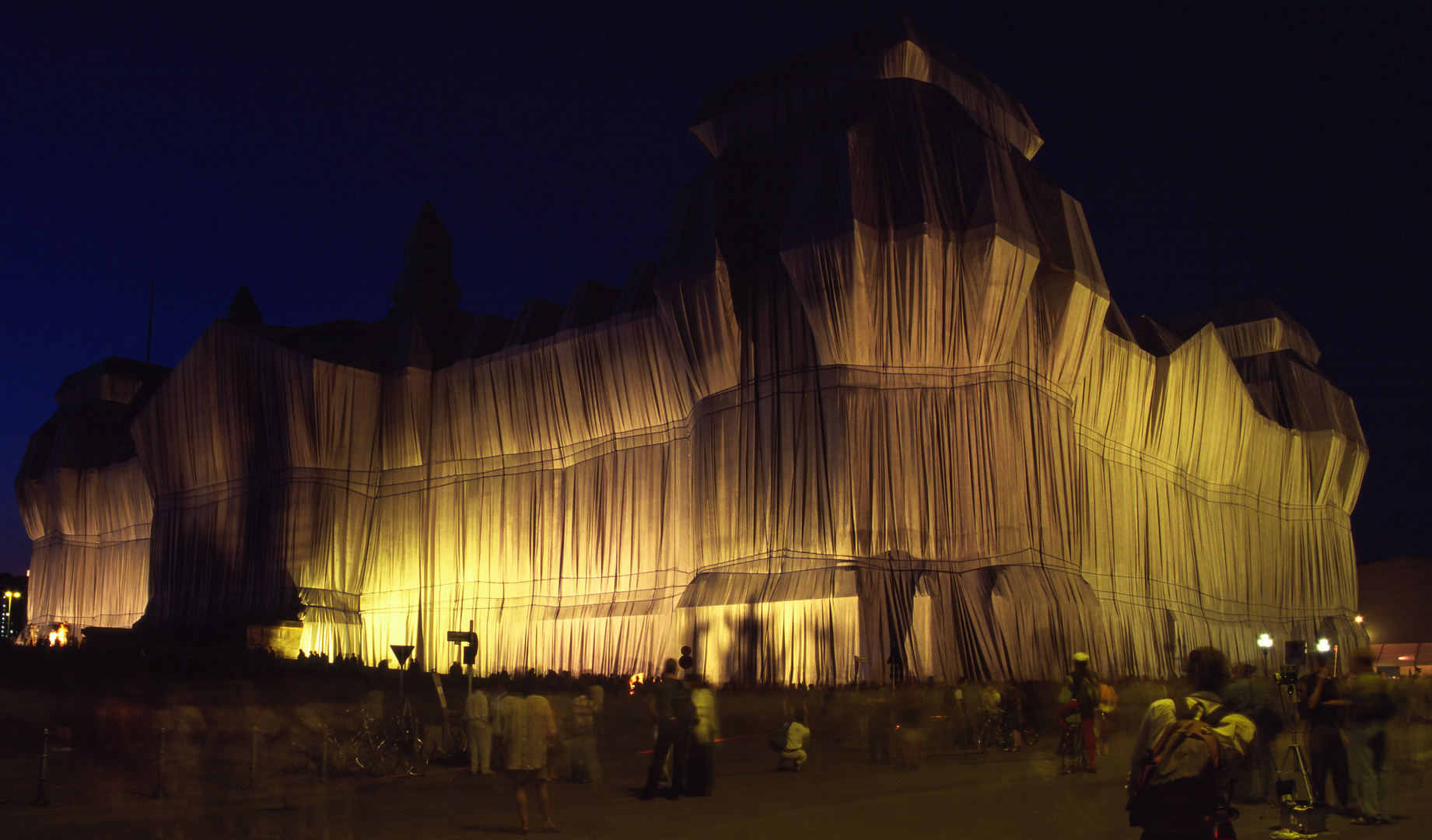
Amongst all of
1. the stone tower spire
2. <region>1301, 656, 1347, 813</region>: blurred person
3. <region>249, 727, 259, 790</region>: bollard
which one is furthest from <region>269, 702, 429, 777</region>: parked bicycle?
the stone tower spire

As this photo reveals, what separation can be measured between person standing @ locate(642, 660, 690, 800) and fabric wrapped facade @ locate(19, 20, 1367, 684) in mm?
13076

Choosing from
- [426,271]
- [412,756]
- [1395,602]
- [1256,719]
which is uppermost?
[426,271]

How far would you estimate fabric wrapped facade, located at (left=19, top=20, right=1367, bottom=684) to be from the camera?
89.4ft

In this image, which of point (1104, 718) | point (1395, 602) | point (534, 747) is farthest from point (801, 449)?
point (1395, 602)

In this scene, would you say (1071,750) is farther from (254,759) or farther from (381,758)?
(254,759)

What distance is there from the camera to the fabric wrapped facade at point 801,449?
27250 mm

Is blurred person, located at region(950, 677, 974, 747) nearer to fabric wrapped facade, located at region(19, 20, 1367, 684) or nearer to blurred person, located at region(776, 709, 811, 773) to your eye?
blurred person, located at region(776, 709, 811, 773)

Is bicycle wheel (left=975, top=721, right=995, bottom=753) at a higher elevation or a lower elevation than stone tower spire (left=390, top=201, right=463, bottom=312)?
lower

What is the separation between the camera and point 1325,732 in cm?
955

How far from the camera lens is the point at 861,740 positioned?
1823cm

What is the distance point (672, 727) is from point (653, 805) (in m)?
0.71

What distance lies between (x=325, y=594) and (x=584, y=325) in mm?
12022

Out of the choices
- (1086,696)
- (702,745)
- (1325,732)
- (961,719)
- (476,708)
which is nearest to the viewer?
(1325,732)

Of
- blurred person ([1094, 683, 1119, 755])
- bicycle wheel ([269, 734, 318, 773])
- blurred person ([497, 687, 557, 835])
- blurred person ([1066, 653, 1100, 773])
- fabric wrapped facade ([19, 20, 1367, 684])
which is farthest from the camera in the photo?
fabric wrapped facade ([19, 20, 1367, 684])
